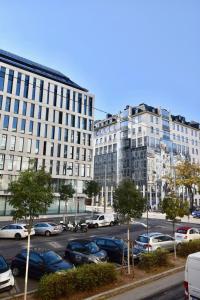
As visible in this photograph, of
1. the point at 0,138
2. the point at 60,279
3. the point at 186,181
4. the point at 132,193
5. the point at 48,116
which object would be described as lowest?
the point at 60,279

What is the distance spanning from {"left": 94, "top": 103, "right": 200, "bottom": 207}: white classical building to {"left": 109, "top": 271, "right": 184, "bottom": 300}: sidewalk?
6926 centimetres

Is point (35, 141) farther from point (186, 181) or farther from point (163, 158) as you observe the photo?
point (163, 158)

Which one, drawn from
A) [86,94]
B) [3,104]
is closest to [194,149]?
→ [86,94]

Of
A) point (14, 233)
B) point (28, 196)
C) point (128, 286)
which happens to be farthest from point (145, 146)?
point (28, 196)

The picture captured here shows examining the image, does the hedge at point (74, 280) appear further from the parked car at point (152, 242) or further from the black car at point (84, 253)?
the parked car at point (152, 242)

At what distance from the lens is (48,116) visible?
62312 millimetres

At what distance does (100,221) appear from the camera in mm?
40250

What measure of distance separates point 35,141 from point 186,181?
33192 mm

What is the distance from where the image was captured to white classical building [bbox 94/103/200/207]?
90312 millimetres

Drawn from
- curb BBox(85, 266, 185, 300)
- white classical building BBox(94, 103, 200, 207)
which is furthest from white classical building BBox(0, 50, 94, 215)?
curb BBox(85, 266, 185, 300)

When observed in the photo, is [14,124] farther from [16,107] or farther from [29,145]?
[29,145]

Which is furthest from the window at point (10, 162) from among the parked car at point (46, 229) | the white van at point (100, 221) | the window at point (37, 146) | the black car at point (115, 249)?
the black car at point (115, 249)

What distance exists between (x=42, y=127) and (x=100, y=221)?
93.2ft

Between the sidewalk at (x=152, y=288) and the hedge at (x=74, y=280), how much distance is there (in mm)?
1062
